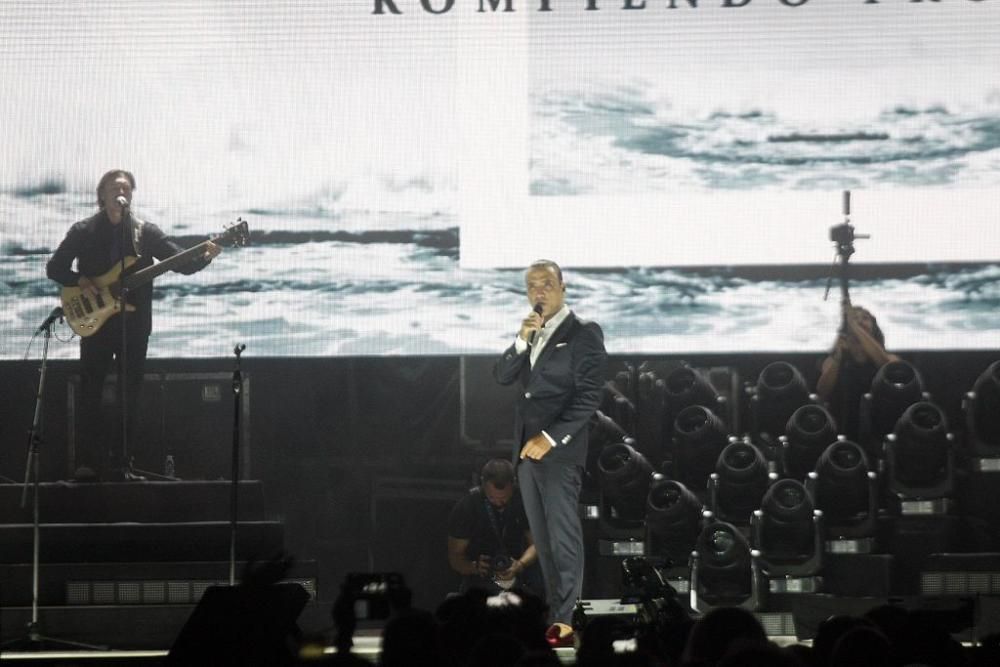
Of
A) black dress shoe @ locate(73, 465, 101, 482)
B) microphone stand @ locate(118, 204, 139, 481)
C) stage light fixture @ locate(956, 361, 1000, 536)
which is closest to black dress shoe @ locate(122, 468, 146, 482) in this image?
microphone stand @ locate(118, 204, 139, 481)

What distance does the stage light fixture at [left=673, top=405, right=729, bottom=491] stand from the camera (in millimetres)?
7230

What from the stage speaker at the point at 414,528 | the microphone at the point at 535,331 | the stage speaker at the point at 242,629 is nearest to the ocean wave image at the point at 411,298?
the stage speaker at the point at 414,528

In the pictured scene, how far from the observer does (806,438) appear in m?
7.20

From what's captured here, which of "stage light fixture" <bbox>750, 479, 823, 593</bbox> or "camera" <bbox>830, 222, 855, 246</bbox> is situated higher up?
"camera" <bbox>830, 222, 855, 246</bbox>

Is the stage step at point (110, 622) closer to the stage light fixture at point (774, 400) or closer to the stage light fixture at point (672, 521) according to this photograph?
the stage light fixture at point (672, 521)

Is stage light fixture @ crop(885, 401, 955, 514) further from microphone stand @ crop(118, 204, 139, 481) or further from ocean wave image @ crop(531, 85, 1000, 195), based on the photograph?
microphone stand @ crop(118, 204, 139, 481)

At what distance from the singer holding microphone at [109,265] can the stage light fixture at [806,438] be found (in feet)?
9.22

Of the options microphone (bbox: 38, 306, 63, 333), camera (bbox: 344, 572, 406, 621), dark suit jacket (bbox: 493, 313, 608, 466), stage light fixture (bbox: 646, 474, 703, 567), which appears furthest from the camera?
microphone (bbox: 38, 306, 63, 333)

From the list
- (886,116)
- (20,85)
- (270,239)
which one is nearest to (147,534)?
(270,239)

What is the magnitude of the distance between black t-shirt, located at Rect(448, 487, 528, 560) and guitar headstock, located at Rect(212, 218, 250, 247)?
1.59m

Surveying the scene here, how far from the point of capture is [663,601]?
502 centimetres

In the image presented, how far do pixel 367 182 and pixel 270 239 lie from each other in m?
0.53

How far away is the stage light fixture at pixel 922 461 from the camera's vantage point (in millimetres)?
7117

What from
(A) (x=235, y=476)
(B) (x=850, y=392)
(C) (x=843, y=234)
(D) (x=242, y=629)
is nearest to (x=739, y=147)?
(C) (x=843, y=234)
